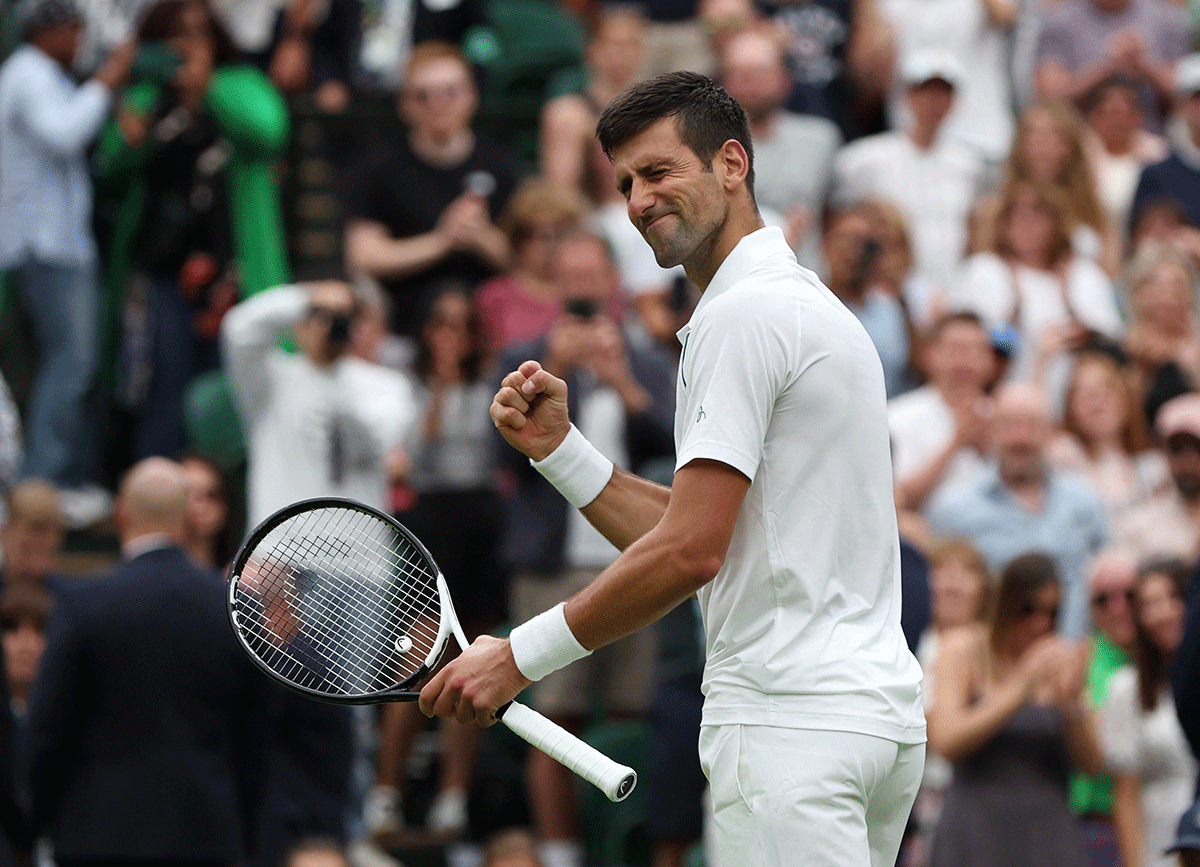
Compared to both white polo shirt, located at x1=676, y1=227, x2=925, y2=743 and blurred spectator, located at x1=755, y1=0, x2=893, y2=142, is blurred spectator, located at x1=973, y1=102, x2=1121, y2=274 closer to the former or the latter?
blurred spectator, located at x1=755, y1=0, x2=893, y2=142

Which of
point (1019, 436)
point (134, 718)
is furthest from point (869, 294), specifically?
point (134, 718)

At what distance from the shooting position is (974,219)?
9672mm

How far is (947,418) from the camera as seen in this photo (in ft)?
27.2

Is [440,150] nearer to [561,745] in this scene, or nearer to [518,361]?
[518,361]

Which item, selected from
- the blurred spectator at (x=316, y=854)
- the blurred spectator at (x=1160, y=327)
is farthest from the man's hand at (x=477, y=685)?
the blurred spectator at (x=1160, y=327)

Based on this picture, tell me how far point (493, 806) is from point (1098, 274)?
13.8ft

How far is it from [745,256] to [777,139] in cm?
633

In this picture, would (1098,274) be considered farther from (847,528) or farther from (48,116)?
(847,528)

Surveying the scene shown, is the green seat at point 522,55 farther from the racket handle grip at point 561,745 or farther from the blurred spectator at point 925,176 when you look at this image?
the racket handle grip at point 561,745

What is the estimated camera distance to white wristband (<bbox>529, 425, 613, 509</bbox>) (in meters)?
3.80

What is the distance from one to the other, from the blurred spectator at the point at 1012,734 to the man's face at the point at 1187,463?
1418 mm

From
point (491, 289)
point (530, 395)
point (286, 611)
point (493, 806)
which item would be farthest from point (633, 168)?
point (491, 289)

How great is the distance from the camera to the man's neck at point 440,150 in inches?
373

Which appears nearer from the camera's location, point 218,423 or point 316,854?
point 316,854
